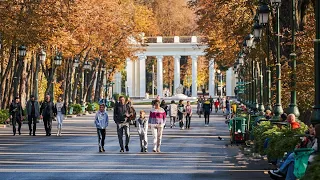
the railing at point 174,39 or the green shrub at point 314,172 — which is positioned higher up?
the railing at point 174,39

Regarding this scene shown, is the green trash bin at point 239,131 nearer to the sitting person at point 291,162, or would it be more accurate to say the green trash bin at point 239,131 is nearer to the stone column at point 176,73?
the sitting person at point 291,162

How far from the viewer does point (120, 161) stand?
2434 centimetres

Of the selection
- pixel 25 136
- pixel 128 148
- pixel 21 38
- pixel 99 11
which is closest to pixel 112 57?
pixel 99 11

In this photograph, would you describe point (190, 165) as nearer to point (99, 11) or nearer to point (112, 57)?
point (99, 11)

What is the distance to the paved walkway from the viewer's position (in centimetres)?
2009

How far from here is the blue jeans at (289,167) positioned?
1571cm

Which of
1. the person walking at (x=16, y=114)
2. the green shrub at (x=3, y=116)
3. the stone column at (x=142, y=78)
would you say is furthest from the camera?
the stone column at (x=142, y=78)

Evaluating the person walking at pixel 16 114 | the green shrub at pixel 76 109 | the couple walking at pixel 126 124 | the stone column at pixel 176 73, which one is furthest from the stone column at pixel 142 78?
the couple walking at pixel 126 124

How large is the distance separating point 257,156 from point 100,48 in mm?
52274

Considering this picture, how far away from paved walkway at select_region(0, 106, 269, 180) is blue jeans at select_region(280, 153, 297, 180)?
325cm

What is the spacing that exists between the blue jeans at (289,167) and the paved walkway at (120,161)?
3248 millimetres

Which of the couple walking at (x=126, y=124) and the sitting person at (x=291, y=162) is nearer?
the sitting person at (x=291, y=162)

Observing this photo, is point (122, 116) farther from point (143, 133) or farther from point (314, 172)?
point (314, 172)

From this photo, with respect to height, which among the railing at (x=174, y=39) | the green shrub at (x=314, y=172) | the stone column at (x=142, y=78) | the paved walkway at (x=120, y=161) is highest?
the railing at (x=174, y=39)
